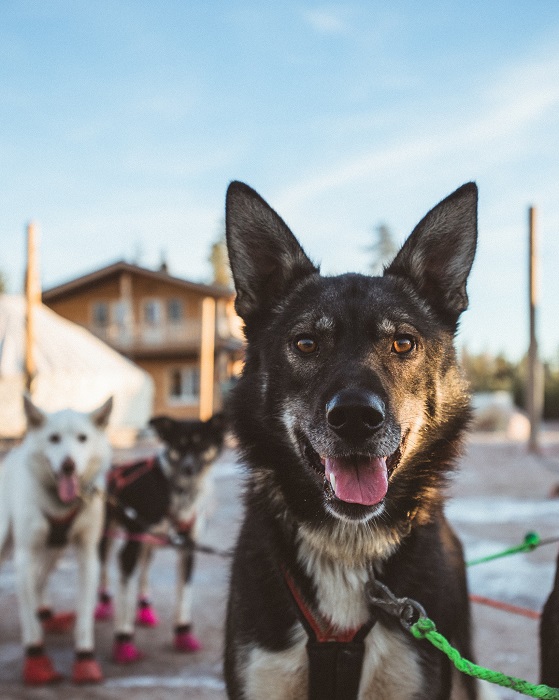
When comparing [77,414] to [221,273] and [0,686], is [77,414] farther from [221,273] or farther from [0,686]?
[221,273]

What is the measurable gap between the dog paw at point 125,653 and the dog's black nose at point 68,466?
1.11 metres

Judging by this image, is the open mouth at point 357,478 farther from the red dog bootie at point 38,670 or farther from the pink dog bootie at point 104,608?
the pink dog bootie at point 104,608

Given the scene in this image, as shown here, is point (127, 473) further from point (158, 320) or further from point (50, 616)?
point (158, 320)

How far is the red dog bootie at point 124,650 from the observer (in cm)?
427

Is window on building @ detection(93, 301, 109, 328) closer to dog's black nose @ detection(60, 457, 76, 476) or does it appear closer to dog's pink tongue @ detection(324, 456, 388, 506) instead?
dog's black nose @ detection(60, 457, 76, 476)

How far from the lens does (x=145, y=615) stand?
505cm

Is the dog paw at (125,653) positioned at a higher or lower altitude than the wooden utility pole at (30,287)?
lower

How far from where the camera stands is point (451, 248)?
258 centimetres

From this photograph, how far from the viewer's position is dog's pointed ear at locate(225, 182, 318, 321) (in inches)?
100

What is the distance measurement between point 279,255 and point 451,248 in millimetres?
643

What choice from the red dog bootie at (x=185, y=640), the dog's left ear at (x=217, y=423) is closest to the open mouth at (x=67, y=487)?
the red dog bootie at (x=185, y=640)

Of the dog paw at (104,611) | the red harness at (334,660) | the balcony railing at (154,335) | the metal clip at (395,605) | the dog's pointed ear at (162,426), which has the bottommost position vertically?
the dog paw at (104,611)

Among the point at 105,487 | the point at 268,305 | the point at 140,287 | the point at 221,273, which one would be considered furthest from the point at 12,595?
the point at 221,273

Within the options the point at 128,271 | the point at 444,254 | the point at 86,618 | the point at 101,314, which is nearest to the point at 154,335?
the point at 128,271
